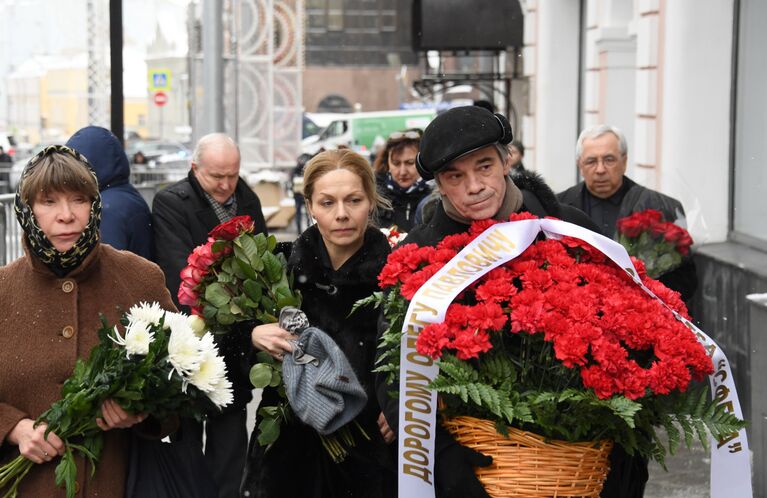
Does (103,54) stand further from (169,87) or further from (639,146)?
(639,146)

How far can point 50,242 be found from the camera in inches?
154

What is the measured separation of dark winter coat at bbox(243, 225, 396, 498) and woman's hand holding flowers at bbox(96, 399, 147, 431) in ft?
2.94

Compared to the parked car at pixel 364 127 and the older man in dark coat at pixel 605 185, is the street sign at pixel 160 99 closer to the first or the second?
the older man in dark coat at pixel 605 185

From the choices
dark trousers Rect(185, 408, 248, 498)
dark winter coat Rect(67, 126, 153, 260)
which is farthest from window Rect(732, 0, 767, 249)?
dark winter coat Rect(67, 126, 153, 260)

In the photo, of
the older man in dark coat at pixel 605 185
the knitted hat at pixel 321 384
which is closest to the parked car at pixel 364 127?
the older man in dark coat at pixel 605 185

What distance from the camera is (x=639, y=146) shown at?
11742mm

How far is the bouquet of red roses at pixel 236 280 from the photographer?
4.59 meters

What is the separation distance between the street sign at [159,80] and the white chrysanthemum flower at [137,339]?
18.3 meters

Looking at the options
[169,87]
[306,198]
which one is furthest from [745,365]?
[169,87]

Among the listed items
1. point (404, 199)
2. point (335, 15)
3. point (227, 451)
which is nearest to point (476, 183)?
point (227, 451)

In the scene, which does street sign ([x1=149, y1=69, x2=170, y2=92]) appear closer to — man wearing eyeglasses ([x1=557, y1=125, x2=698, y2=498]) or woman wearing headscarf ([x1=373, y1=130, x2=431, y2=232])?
woman wearing headscarf ([x1=373, y1=130, x2=431, y2=232])

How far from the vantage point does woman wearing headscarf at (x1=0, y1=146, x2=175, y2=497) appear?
12.7 feet

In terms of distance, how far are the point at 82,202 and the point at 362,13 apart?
74.4m

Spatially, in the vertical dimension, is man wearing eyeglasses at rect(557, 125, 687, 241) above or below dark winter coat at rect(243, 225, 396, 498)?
Answer: above
